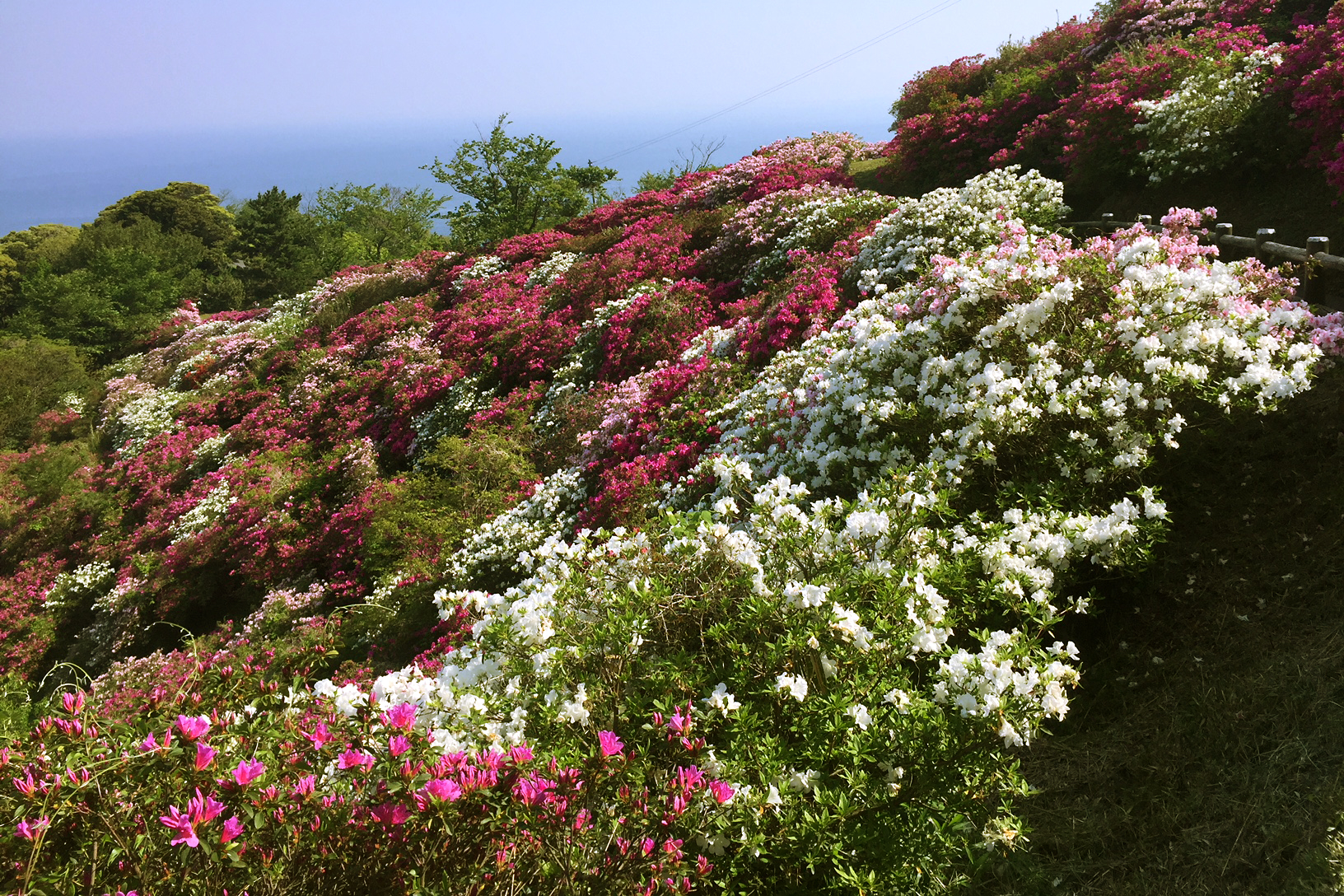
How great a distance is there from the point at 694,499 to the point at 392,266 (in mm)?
20444

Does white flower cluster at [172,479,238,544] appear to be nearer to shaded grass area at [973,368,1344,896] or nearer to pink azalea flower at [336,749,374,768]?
pink azalea flower at [336,749,374,768]

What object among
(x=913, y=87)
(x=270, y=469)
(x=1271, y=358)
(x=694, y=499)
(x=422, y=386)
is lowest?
(x=270, y=469)

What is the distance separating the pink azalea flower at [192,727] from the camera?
80.4 inches

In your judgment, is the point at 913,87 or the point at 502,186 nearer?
the point at 913,87

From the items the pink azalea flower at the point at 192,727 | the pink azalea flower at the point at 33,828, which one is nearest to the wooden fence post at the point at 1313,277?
the pink azalea flower at the point at 192,727

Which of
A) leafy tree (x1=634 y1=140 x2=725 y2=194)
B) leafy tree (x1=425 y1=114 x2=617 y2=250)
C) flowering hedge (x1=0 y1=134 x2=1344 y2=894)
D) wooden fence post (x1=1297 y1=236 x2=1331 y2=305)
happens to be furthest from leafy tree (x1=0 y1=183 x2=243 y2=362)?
wooden fence post (x1=1297 y1=236 x2=1331 y2=305)

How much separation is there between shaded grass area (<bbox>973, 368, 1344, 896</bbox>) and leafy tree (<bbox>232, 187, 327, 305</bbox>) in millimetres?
42765

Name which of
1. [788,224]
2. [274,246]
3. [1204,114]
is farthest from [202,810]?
[274,246]

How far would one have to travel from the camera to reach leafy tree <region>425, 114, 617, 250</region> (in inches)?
1105

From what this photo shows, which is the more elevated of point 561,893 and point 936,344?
point 936,344

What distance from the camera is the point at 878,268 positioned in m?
8.89

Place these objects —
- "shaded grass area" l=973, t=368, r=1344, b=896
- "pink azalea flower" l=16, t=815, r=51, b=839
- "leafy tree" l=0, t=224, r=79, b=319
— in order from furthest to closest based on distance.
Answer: "leafy tree" l=0, t=224, r=79, b=319
"shaded grass area" l=973, t=368, r=1344, b=896
"pink azalea flower" l=16, t=815, r=51, b=839

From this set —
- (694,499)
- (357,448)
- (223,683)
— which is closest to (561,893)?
(223,683)

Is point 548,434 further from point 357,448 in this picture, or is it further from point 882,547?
point 882,547
